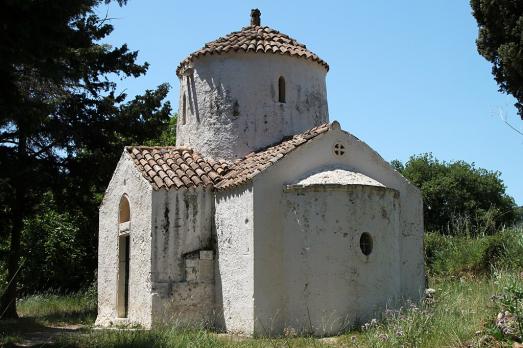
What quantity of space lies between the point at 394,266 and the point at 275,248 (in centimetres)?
249

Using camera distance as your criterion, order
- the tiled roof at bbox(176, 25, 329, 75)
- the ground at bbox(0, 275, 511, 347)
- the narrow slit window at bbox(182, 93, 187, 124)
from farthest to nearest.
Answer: the narrow slit window at bbox(182, 93, 187, 124) < the tiled roof at bbox(176, 25, 329, 75) < the ground at bbox(0, 275, 511, 347)

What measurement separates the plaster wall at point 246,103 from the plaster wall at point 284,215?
222 cm

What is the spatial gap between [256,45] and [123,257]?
6067 millimetres

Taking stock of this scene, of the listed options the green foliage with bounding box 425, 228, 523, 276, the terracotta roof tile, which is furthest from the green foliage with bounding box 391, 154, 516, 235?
the terracotta roof tile

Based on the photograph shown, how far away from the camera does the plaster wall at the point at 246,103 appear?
47.4 feet

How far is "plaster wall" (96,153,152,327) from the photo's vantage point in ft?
41.9

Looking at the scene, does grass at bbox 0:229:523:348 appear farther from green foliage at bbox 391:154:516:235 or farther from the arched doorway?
green foliage at bbox 391:154:516:235

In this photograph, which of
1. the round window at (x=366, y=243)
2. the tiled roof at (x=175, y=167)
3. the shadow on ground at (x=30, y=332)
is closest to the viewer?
the shadow on ground at (x=30, y=332)

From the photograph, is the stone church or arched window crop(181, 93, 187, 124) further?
arched window crop(181, 93, 187, 124)

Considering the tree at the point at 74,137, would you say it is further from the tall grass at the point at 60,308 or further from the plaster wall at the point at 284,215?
the plaster wall at the point at 284,215

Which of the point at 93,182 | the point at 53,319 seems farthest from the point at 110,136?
the point at 53,319

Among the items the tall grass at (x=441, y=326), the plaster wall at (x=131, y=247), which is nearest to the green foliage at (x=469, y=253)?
the tall grass at (x=441, y=326)

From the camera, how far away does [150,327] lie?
12.3m

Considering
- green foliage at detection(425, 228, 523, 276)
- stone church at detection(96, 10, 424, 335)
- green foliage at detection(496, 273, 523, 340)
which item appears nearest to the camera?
green foliage at detection(496, 273, 523, 340)
